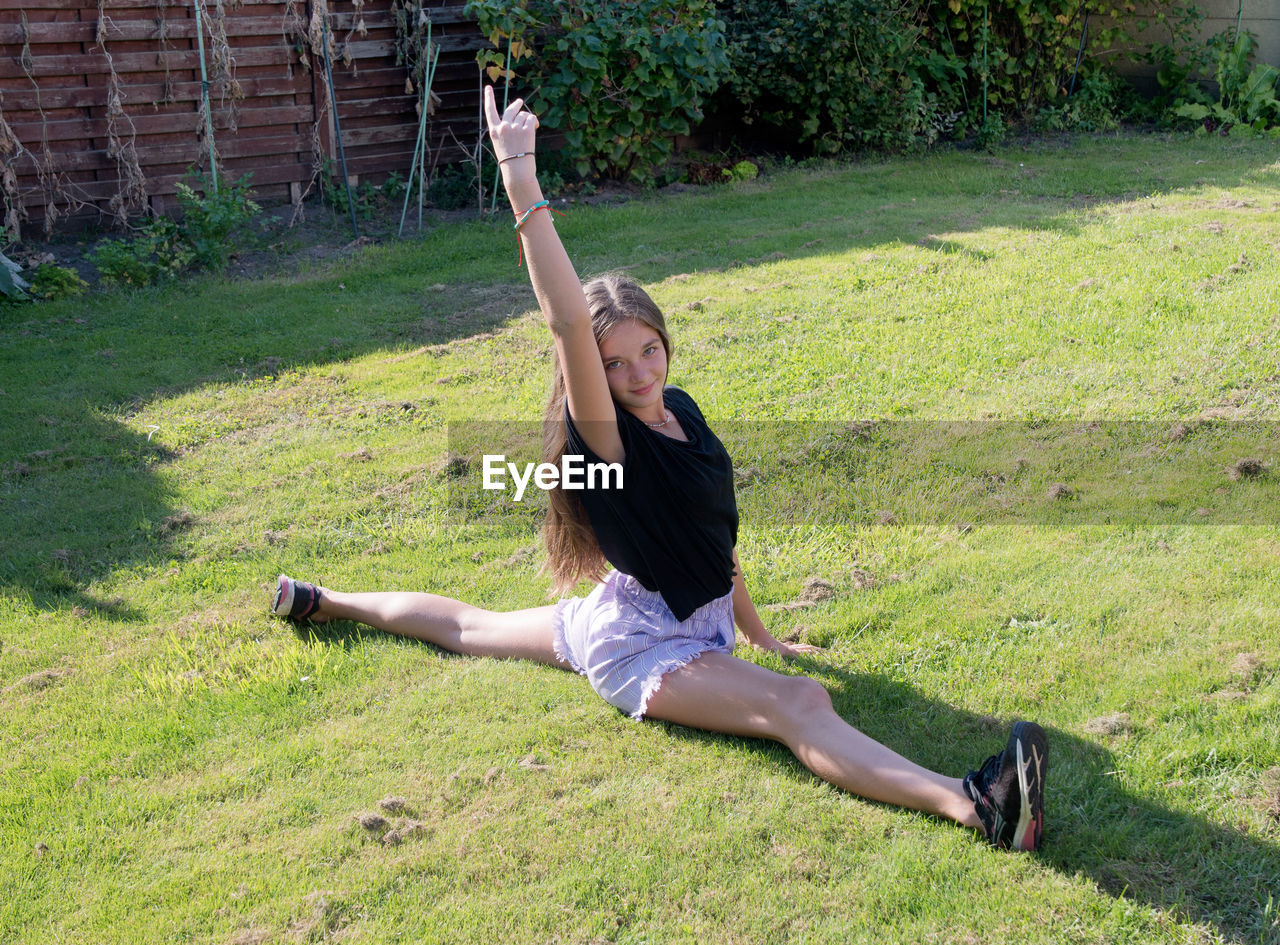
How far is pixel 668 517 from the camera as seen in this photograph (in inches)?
120

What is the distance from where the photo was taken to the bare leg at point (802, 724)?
8.72 ft

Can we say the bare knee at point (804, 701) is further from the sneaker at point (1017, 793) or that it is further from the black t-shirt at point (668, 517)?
the sneaker at point (1017, 793)

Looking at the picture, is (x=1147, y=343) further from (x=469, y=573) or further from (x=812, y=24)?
(x=812, y=24)

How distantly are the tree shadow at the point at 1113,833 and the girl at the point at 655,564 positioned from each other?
15 centimetres

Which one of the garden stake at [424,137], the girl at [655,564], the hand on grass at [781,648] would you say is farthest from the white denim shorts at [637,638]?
the garden stake at [424,137]

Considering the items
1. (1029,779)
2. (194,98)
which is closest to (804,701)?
(1029,779)

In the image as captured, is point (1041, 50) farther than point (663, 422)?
Yes

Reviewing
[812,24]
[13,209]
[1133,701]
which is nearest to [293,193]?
[13,209]

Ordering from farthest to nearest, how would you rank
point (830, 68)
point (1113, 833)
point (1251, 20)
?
point (1251, 20), point (830, 68), point (1113, 833)

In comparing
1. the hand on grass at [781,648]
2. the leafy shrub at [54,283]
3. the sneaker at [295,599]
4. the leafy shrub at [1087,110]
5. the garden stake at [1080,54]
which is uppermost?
the garden stake at [1080,54]

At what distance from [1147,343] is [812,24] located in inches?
230

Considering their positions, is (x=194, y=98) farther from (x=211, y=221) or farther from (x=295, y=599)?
(x=295, y=599)

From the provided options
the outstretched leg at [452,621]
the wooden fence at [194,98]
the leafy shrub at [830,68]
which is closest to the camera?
the outstretched leg at [452,621]

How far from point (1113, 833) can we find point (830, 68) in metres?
8.88
